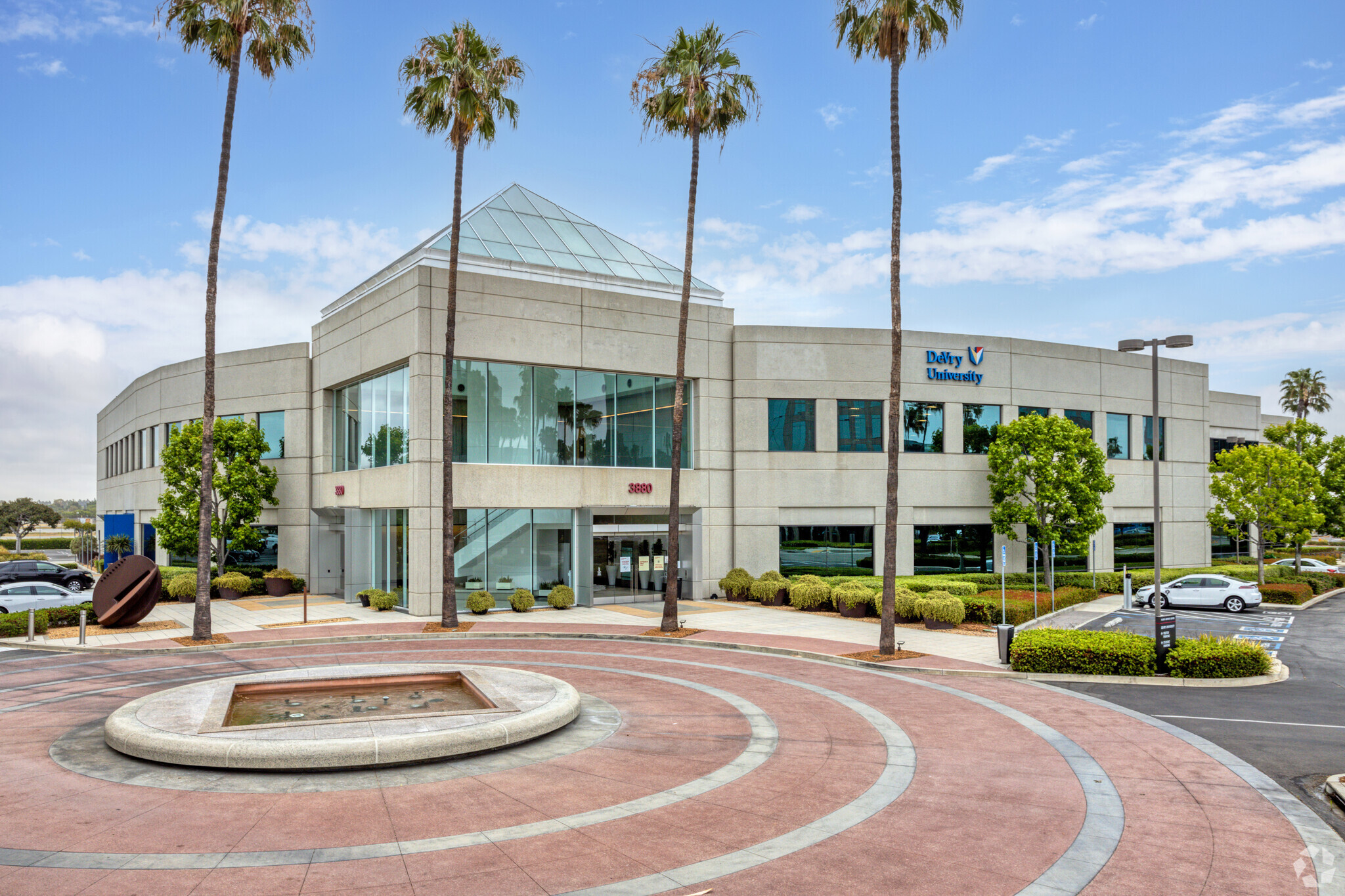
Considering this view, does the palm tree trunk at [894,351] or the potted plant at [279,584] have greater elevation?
the palm tree trunk at [894,351]

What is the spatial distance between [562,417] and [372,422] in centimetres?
777

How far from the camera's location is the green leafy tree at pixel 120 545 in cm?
5194

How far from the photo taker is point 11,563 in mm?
42719

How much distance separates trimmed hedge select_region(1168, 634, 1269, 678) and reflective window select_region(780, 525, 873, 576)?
A: 19.2m

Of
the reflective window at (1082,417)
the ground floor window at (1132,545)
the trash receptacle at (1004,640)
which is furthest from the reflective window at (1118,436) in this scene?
the trash receptacle at (1004,640)

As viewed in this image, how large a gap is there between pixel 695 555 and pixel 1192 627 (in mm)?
18290

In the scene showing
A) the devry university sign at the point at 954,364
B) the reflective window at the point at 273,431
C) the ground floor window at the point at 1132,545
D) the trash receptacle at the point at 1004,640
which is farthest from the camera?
the ground floor window at the point at 1132,545

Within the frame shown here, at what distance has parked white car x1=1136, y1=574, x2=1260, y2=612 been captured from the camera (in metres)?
34.5

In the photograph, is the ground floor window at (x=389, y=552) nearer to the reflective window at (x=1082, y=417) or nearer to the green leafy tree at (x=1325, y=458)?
the reflective window at (x=1082, y=417)

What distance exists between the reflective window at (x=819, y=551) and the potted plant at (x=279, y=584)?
22.0 metres

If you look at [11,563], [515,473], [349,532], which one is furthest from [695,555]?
[11,563]

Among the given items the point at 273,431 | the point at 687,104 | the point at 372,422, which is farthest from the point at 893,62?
the point at 273,431

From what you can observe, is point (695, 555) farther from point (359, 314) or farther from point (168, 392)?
point (168, 392)

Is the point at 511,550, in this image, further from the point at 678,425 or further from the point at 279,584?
the point at 279,584
